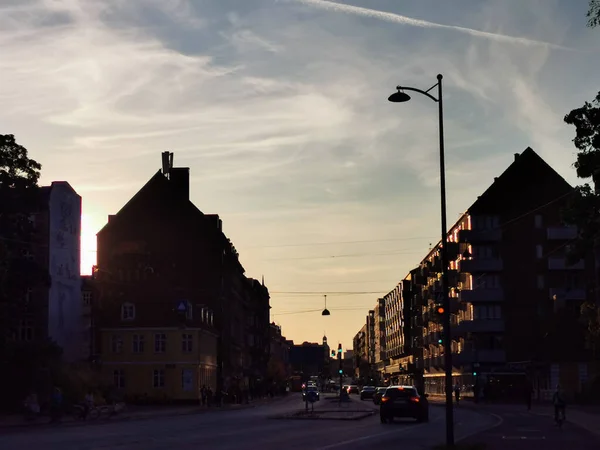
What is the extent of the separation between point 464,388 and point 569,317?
19.5m

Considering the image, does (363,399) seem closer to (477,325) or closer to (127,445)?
(477,325)

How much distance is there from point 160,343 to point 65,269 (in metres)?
9.72

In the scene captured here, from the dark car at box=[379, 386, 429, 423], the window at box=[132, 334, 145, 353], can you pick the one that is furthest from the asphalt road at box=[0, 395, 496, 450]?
the window at box=[132, 334, 145, 353]

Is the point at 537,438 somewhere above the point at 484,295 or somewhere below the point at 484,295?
below

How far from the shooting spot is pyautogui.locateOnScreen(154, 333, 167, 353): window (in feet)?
261

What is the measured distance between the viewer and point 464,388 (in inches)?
4274

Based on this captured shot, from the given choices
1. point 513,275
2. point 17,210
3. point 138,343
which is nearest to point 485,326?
point 513,275

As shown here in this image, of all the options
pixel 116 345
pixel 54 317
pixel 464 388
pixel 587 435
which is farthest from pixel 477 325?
pixel 587 435

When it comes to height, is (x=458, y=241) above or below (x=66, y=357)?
above

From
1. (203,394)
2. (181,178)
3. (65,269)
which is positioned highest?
(181,178)

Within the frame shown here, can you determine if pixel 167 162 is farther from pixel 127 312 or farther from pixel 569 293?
pixel 569 293

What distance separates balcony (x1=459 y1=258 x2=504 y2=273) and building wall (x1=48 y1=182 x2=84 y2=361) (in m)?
42.5

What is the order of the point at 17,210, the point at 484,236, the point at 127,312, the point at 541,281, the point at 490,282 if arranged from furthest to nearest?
the point at 484,236
the point at 490,282
the point at 541,281
the point at 127,312
the point at 17,210

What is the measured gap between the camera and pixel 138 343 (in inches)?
3152
